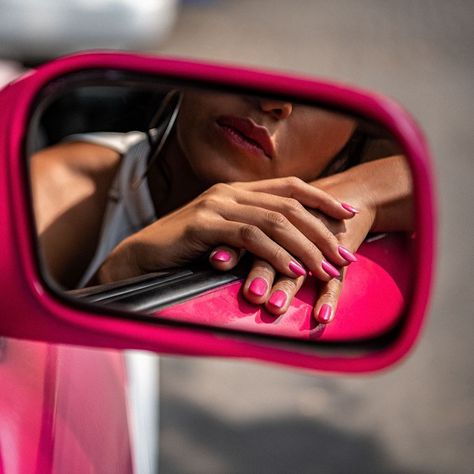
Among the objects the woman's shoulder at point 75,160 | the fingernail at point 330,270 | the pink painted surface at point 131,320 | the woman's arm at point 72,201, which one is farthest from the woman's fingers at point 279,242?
the woman's shoulder at point 75,160

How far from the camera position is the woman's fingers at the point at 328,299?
3.42ft

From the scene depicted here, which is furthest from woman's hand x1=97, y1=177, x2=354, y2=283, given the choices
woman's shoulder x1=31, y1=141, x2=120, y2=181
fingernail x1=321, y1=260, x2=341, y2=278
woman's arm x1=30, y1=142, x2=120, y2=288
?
woman's shoulder x1=31, y1=141, x2=120, y2=181

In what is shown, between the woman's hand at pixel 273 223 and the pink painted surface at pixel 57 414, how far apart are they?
0.32 meters

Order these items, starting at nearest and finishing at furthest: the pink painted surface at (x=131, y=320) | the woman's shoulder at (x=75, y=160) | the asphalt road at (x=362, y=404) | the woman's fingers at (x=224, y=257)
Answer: the pink painted surface at (x=131, y=320), the woman's fingers at (x=224, y=257), the woman's shoulder at (x=75, y=160), the asphalt road at (x=362, y=404)

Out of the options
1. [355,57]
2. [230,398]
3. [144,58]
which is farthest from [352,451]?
[355,57]

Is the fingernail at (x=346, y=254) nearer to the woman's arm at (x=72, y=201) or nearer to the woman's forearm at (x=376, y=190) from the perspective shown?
the woman's forearm at (x=376, y=190)

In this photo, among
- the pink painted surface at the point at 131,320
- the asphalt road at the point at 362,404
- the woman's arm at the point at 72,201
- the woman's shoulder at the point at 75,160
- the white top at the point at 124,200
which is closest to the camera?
the pink painted surface at the point at 131,320

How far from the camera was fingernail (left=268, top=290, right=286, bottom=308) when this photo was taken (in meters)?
1.05

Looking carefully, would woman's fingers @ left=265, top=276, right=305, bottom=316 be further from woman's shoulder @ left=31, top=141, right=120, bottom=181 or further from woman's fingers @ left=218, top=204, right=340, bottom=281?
woman's shoulder @ left=31, top=141, right=120, bottom=181

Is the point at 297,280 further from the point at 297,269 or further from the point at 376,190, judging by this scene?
the point at 376,190

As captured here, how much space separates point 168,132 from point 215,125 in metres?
0.08

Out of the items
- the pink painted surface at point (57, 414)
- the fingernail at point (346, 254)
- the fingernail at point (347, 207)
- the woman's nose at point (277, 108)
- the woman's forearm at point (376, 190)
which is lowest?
the pink painted surface at point (57, 414)

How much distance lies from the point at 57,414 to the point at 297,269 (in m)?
0.42

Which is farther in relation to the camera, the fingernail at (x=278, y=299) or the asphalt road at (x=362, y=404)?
the asphalt road at (x=362, y=404)
